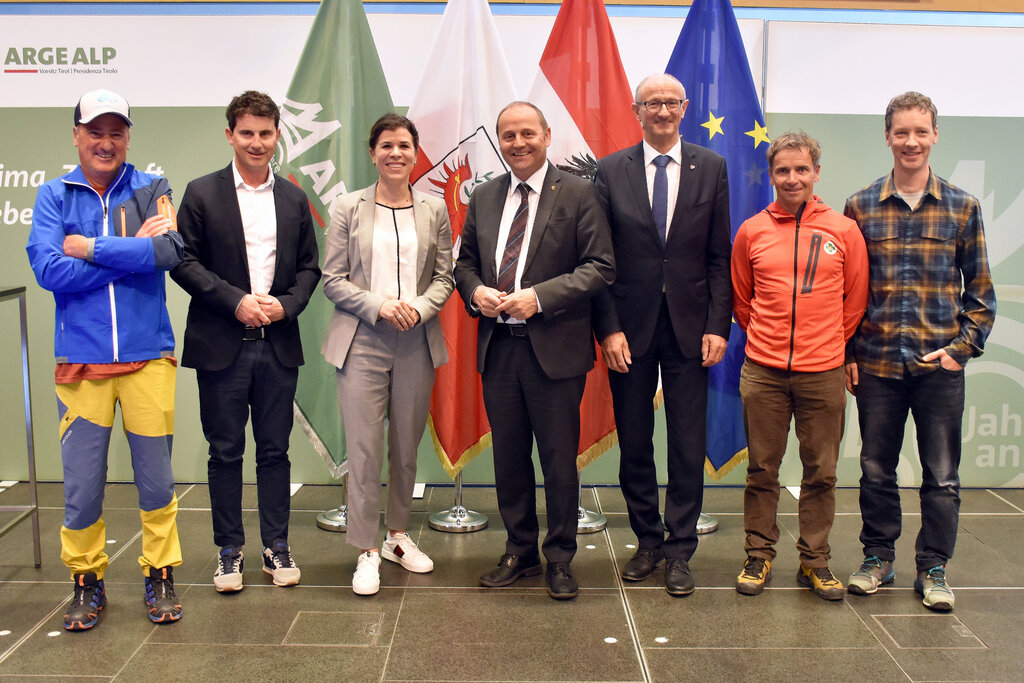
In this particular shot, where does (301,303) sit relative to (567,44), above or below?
below

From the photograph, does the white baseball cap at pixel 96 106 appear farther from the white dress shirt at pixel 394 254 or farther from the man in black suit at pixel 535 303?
the man in black suit at pixel 535 303

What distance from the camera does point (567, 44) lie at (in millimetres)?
3686

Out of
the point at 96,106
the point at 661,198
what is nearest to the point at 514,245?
the point at 661,198

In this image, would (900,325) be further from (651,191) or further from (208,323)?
(208,323)

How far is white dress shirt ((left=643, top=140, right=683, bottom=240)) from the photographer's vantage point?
3072 millimetres

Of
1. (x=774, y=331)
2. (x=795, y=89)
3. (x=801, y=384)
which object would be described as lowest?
(x=801, y=384)

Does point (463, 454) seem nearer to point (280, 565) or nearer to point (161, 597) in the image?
point (280, 565)

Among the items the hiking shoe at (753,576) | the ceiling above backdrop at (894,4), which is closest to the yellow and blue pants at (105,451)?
the hiking shoe at (753,576)

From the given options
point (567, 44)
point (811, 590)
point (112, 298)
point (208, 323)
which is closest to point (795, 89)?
point (567, 44)

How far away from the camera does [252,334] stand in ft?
9.95

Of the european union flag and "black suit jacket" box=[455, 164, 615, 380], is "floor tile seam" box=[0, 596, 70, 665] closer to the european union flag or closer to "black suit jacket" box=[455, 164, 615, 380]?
"black suit jacket" box=[455, 164, 615, 380]

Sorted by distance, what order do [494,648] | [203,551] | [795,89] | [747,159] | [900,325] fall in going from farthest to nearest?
[795,89] → [747,159] → [203,551] → [900,325] → [494,648]

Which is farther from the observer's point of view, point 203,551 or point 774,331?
point 203,551

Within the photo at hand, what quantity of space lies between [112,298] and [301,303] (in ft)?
2.02
